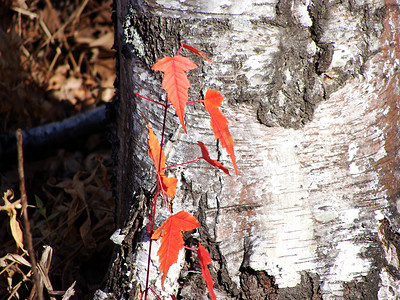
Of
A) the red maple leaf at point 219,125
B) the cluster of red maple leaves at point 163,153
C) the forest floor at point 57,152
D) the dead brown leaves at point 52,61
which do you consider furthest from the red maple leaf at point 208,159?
the dead brown leaves at point 52,61

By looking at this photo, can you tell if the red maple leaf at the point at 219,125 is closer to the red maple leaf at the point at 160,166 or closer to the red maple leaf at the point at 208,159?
the red maple leaf at the point at 208,159

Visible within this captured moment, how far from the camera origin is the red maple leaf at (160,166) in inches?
40.4

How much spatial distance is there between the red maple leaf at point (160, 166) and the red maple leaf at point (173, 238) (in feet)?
0.36

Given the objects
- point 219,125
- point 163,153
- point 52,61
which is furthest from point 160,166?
point 52,61

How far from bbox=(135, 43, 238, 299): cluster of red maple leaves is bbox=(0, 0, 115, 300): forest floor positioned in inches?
20.8

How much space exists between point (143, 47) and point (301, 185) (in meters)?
0.61

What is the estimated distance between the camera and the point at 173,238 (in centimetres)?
94

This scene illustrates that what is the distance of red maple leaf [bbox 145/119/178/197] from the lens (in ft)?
3.37

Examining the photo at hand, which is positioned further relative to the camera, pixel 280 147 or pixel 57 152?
pixel 57 152

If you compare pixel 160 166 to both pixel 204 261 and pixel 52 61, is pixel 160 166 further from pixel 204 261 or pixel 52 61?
pixel 52 61

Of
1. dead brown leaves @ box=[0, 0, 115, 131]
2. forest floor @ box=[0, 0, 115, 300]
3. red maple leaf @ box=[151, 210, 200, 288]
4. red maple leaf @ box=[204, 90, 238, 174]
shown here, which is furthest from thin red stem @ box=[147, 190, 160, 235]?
dead brown leaves @ box=[0, 0, 115, 131]

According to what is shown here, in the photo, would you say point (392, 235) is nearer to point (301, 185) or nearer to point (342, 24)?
point (301, 185)

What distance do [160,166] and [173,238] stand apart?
21 cm

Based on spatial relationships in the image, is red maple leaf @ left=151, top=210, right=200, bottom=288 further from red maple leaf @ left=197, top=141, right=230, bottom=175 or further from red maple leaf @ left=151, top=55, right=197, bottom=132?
red maple leaf @ left=151, top=55, right=197, bottom=132
